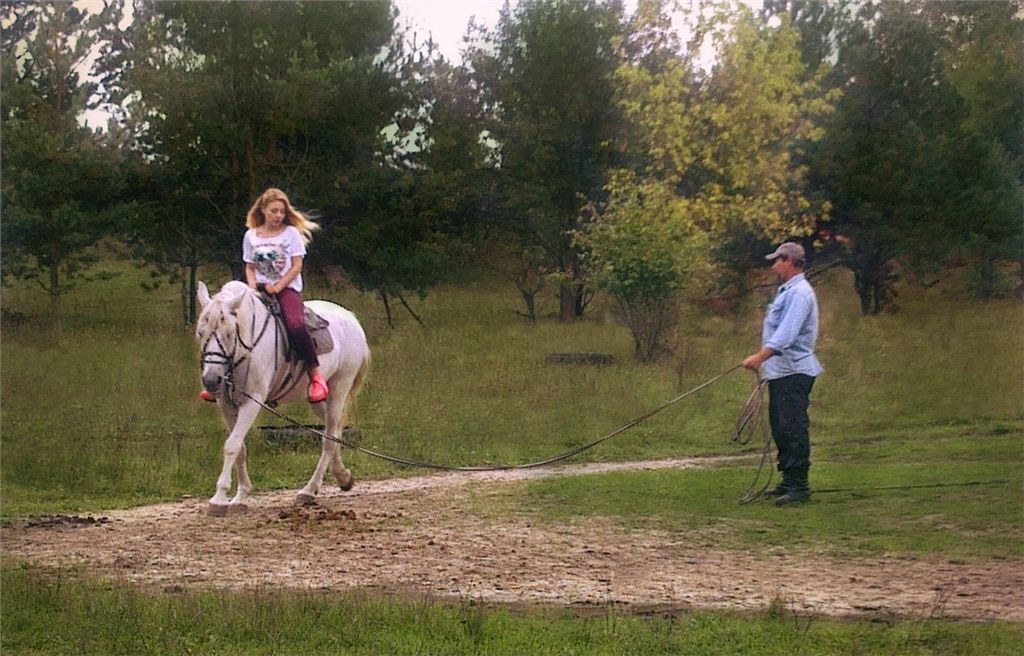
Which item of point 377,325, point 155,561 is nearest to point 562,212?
point 377,325

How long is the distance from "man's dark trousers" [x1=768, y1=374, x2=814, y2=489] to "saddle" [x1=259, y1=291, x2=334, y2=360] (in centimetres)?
264

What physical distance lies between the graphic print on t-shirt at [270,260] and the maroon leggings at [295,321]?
0.15 m

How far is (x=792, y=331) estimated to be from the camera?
7.22m

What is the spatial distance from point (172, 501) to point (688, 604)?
329 cm

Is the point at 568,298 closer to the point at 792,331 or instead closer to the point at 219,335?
the point at 792,331

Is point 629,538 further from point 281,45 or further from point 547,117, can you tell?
point 281,45

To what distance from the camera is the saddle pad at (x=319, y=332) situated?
745 cm

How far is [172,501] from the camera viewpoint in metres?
7.82

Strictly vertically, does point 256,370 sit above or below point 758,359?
below

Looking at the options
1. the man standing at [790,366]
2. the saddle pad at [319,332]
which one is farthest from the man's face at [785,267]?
the saddle pad at [319,332]

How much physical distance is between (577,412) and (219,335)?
2259 mm

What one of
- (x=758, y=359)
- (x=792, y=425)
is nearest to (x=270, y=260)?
(x=758, y=359)

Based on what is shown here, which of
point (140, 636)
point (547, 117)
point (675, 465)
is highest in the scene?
point (547, 117)

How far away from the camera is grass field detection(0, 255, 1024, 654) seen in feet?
24.3
